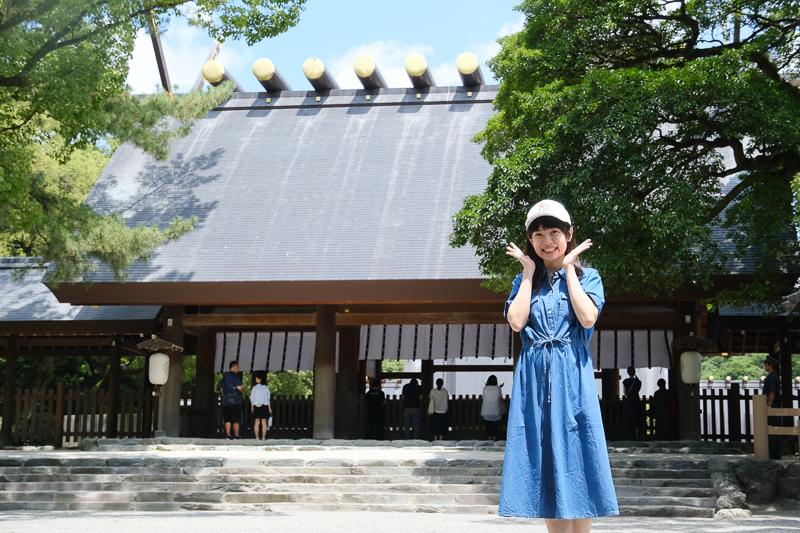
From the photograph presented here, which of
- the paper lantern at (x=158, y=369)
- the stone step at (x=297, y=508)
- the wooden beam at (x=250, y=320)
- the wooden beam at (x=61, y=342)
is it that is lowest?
the stone step at (x=297, y=508)

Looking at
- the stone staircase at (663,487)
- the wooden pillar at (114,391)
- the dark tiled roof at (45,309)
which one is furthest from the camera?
the dark tiled roof at (45,309)

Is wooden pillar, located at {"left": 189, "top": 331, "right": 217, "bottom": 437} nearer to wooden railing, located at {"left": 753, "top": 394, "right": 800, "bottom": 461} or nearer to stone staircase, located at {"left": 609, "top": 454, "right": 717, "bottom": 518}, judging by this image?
stone staircase, located at {"left": 609, "top": 454, "right": 717, "bottom": 518}

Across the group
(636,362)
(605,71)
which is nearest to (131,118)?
(605,71)

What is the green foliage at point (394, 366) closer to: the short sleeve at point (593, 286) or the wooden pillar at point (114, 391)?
the wooden pillar at point (114, 391)

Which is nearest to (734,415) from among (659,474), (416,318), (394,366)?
(659,474)

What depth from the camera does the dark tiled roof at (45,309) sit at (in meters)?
16.7

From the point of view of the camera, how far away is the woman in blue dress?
3.08 meters

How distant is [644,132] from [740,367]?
29.9 meters

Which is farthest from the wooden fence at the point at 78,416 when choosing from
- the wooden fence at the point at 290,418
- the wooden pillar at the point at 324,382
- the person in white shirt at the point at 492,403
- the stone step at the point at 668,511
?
the stone step at the point at 668,511

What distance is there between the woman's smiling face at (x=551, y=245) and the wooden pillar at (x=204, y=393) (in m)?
14.6

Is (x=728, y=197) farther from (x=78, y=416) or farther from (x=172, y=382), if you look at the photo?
(x=78, y=416)

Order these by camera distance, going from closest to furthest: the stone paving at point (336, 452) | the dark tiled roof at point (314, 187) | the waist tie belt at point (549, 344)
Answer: the waist tie belt at point (549, 344) < the stone paving at point (336, 452) < the dark tiled roof at point (314, 187)

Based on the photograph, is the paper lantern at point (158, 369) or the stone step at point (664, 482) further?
the paper lantern at point (158, 369)

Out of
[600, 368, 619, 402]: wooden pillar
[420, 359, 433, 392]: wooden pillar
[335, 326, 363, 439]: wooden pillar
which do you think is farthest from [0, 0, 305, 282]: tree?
[600, 368, 619, 402]: wooden pillar
